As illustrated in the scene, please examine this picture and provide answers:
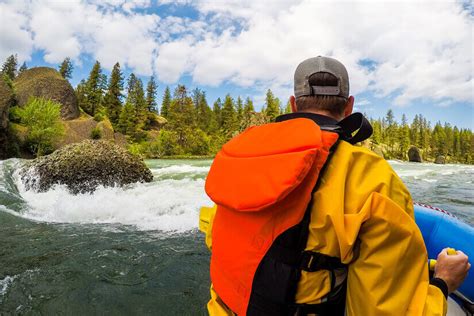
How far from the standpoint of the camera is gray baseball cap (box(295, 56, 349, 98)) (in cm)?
147

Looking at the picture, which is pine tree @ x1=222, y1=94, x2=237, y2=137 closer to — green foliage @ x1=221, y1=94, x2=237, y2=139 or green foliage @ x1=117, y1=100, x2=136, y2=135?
green foliage @ x1=221, y1=94, x2=237, y2=139

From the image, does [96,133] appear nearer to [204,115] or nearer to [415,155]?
[204,115]

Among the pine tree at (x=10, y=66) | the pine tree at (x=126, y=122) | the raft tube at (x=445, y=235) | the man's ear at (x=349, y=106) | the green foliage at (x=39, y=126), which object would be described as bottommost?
the raft tube at (x=445, y=235)

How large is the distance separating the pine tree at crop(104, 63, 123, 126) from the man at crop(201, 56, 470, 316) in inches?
1946

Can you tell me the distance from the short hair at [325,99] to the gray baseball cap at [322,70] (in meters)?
0.02

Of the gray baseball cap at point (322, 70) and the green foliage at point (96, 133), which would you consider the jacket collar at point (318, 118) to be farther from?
the green foliage at point (96, 133)

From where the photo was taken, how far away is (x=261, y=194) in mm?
1192

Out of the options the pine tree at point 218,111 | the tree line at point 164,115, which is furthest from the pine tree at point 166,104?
the pine tree at point 218,111

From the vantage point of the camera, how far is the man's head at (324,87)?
148cm

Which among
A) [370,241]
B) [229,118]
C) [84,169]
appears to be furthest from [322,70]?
[229,118]

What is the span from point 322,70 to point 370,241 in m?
0.86

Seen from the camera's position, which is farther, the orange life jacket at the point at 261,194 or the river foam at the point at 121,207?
the river foam at the point at 121,207

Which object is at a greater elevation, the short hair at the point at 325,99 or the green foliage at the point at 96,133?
the green foliage at the point at 96,133

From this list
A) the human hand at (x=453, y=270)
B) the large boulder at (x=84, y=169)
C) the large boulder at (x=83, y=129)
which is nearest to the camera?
the human hand at (x=453, y=270)
